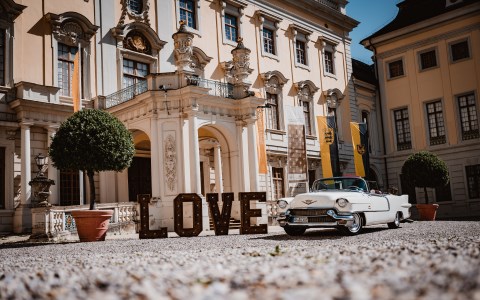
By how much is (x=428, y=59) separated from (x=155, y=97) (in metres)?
19.8

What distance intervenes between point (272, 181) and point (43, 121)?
11.5 meters

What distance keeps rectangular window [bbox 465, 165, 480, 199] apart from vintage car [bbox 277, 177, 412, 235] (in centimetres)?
1631

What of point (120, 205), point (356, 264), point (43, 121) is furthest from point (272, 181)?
point (356, 264)

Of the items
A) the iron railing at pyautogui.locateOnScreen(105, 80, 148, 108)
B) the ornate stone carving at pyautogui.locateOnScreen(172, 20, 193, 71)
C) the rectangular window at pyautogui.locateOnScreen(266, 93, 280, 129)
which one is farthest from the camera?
the rectangular window at pyautogui.locateOnScreen(266, 93, 280, 129)

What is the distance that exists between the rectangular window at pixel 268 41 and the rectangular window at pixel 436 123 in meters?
10.9

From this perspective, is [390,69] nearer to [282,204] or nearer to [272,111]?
[272,111]

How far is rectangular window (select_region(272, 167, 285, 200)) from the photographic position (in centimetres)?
2355

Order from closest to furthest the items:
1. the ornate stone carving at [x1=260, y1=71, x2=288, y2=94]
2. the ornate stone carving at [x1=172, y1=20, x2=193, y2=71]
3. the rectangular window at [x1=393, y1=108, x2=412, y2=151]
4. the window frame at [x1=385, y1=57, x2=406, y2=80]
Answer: the ornate stone carving at [x1=172, y1=20, x2=193, y2=71]
the ornate stone carving at [x1=260, y1=71, x2=288, y2=94]
the rectangular window at [x1=393, y1=108, x2=412, y2=151]
the window frame at [x1=385, y1=57, x2=406, y2=80]

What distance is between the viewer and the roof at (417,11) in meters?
27.6

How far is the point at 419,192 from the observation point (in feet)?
92.4

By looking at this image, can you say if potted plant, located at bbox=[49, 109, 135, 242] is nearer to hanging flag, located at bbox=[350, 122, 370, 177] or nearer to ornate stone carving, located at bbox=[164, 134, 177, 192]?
ornate stone carving, located at bbox=[164, 134, 177, 192]

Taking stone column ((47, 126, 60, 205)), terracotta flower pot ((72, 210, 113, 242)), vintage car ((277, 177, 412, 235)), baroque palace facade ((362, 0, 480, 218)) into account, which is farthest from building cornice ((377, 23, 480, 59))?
terracotta flower pot ((72, 210, 113, 242))

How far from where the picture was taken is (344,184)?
12.0 meters

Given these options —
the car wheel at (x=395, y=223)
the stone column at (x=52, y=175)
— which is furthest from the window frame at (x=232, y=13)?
the car wheel at (x=395, y=223)
